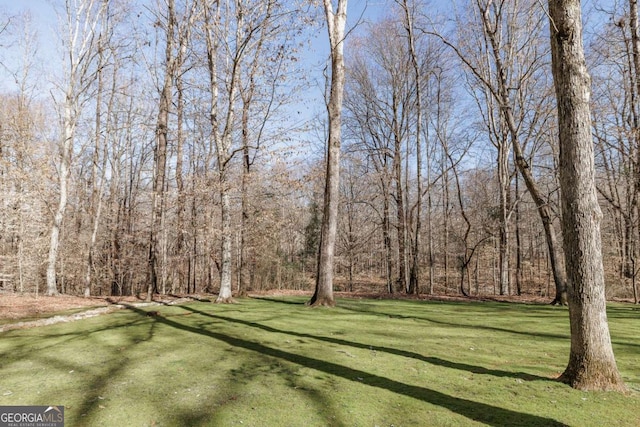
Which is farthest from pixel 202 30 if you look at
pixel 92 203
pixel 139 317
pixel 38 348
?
pixel 92 203

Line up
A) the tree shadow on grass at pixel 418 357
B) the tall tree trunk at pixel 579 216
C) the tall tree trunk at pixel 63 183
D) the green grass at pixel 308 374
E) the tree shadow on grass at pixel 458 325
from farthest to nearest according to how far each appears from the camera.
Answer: the tall tree trunk at pixel 63 183
the tree shadow on grass at pixel 458 325
the tree shadow on grass at pixel 418 357
the tall tree trunk at pixel 579 216
the green grass at pixel 308 374

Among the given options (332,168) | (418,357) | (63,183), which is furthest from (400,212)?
(63,183)

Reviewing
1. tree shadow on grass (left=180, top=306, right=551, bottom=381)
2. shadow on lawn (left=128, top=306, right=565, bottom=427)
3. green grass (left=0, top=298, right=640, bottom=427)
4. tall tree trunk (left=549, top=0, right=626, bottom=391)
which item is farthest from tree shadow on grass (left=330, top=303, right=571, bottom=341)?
shadow on lawn (left=128, top=306, right=565, bottom=427)

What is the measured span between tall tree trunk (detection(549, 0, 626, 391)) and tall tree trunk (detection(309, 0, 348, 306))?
621cm

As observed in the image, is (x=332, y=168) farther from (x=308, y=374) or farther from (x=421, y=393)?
(x=421, y=393)

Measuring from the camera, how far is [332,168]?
9.73 meters

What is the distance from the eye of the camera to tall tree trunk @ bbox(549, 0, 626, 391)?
3.39 m

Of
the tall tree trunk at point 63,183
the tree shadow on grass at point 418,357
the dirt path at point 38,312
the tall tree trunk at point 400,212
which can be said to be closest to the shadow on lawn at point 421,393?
the tree shadow on grass at point 418,357

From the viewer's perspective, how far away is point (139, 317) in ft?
25.3

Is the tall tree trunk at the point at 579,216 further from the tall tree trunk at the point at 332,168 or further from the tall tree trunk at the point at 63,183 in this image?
the tall tree trunk at the point at 63,183

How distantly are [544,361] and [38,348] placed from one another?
22.6ft
